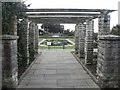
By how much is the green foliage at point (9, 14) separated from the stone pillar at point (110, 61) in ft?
11.4

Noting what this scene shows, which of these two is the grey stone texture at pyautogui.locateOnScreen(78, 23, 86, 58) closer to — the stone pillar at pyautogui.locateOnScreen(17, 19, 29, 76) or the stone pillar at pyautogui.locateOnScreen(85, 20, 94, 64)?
the stone pillar at pyautogui.locateOnScreen(85, 20, 94, 64)

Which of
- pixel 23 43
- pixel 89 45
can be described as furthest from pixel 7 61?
pixel 89 45

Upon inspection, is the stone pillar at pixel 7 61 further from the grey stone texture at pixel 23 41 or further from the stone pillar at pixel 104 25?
the grey stone texture at pixel 23 41

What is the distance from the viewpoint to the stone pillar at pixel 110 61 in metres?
7.45

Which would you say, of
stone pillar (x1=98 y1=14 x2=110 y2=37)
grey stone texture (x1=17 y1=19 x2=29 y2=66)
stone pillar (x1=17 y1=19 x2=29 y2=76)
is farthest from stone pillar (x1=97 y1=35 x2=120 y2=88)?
grey stone texture (x1=17 y1=19 x2=29 y2=66)

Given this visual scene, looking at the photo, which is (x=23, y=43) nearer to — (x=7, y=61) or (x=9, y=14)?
(x=9, y=14)

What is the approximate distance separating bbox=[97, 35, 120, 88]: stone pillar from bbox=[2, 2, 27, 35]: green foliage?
347 centimetres

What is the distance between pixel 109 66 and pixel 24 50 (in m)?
5.86

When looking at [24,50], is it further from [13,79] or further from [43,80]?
[13,79]

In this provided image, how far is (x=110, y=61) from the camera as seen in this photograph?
7.49m

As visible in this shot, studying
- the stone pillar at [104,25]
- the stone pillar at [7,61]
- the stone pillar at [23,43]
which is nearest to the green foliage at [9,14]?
the stone pillar at [23,43]

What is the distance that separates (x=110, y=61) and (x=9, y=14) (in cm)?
410

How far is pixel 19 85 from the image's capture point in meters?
8.30

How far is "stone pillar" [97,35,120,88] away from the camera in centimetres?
745
